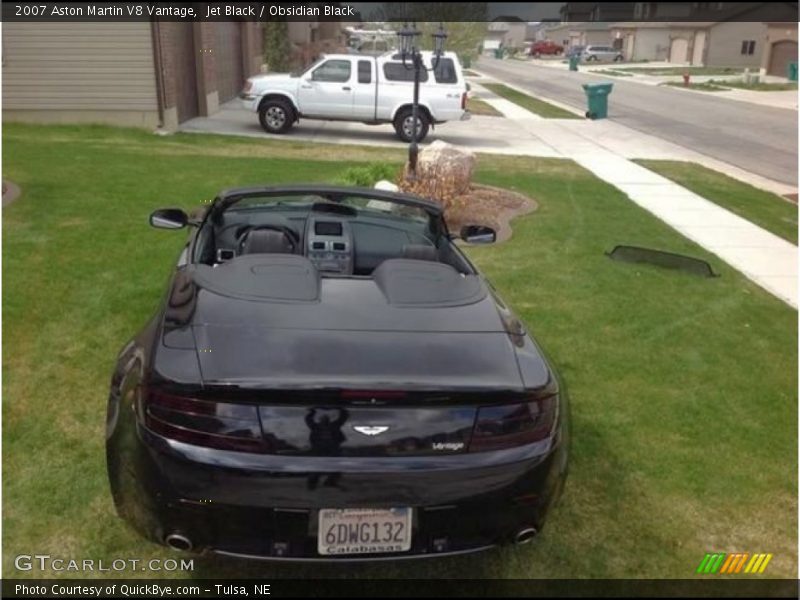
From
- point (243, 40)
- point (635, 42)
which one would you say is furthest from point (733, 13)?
point (243, 40)

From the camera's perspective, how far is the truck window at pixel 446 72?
16891 mm

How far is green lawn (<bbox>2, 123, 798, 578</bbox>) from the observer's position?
317cm

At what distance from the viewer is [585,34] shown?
102250mm

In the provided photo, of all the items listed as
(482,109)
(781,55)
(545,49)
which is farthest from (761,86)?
(545,49)

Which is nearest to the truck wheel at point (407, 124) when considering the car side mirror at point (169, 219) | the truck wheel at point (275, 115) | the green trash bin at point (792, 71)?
the truck wheel at point (275, 115)

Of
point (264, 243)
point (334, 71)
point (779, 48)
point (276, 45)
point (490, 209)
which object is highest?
point (276, 45)

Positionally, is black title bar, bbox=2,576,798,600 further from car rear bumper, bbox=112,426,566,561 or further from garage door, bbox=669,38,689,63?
garage door, bbox=669,38,689,63

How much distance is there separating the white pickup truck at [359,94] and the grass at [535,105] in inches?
325

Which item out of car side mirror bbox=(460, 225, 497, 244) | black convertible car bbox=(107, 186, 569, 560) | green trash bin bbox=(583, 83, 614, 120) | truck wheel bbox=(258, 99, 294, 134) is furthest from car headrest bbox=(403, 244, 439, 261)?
green trash bin bbox=(583, 83, 614, 120)

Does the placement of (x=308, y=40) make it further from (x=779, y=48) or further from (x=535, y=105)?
(x=779, y=48)

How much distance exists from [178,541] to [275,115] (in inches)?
600

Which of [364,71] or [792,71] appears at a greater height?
[364,71]

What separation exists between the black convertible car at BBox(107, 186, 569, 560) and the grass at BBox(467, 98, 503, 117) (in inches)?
871

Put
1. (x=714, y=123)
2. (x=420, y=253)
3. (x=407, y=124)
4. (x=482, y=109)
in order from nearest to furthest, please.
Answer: (x=420, y=253) < (x=407, y=124) < (x=714, y=123) < (x=482, y=109)
